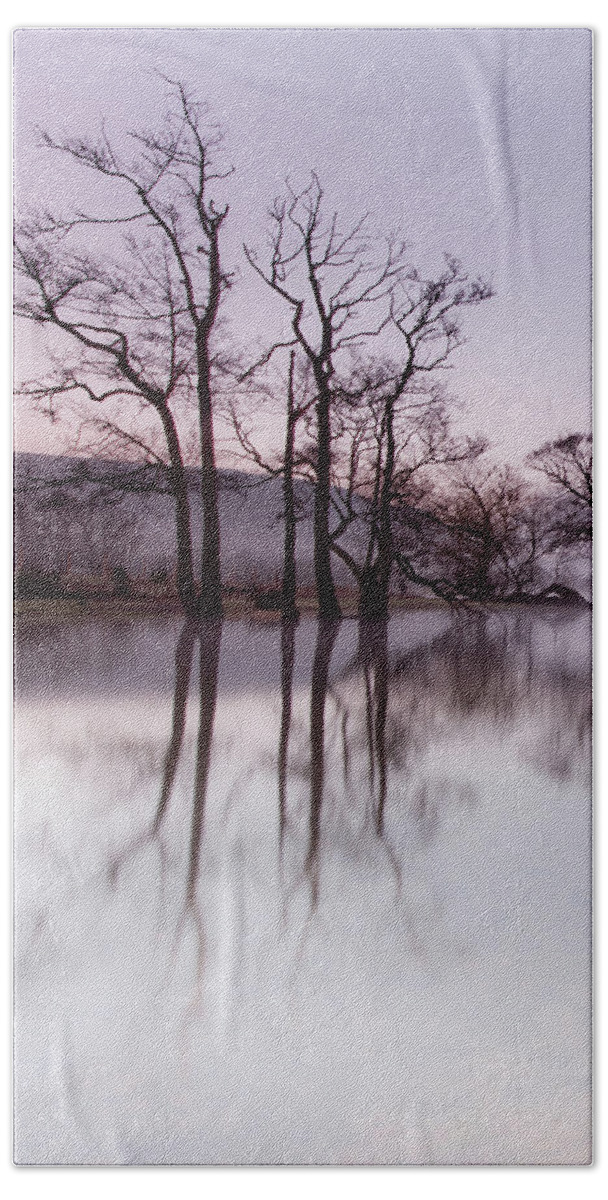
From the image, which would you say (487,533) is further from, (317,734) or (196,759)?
(196,759)

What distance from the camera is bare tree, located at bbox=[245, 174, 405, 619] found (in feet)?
5.51

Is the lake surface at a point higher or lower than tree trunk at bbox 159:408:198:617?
lower

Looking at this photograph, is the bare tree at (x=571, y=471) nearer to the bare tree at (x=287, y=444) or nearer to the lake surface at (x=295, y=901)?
Result: the lake surface at (x=295, y=901)

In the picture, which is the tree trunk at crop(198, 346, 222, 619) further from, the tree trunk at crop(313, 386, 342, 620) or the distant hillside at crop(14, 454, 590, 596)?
the tree trunk at crop(313, 386, 342, 620)

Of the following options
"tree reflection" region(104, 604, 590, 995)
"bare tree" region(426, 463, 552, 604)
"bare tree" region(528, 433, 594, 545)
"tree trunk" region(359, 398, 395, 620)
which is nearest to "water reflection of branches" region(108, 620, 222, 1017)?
"tree reflection" region(104, 604, 590, 995)

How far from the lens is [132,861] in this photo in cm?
164

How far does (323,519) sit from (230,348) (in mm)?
330

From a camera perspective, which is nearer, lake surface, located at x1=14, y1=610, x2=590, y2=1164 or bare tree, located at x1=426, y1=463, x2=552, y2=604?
lake surface, located at x1=14, y1=610, x2=590, y2=1164

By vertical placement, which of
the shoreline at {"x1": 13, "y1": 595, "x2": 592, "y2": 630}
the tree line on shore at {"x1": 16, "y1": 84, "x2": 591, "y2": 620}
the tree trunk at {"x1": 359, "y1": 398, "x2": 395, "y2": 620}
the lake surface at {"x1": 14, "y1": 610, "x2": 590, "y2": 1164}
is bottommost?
the lake surface at {"x1": 14, "y1": 610, "x2": 590, "y2": 1164}

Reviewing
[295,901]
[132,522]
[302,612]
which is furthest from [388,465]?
[295,901]

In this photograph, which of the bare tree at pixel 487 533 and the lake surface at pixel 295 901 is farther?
the bare tree at pixel 487 533

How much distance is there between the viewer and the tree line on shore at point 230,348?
1.68 meters

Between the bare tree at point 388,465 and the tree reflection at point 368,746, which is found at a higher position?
the bare tree at point 388,465

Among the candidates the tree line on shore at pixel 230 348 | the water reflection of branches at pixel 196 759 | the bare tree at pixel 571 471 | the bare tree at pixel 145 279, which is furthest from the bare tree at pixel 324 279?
the bare tree at pixel 571 471
